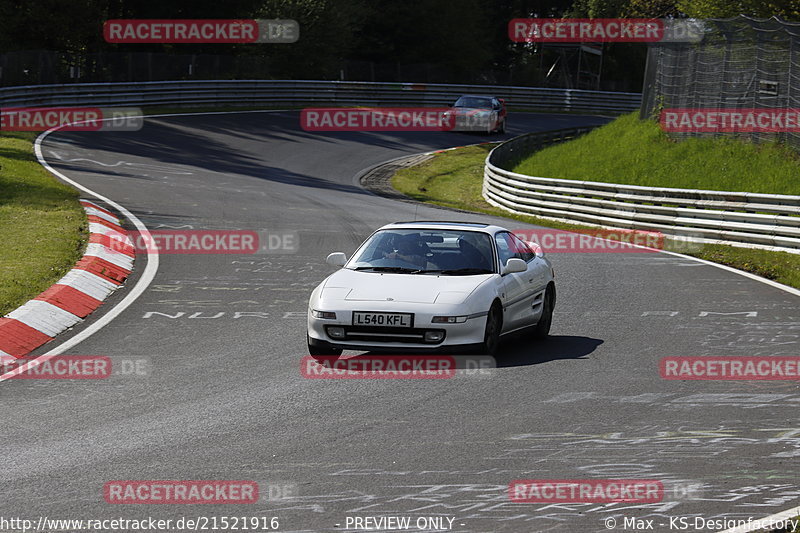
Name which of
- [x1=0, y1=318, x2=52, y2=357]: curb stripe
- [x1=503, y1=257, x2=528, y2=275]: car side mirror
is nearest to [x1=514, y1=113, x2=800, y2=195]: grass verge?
[x1=503, y1=257, x2=528, y2=275]: car side mirror

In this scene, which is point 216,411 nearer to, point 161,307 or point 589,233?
point 161,307

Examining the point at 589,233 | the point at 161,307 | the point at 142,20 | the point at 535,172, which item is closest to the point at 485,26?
the point at 142,20

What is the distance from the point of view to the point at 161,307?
13.3 meters

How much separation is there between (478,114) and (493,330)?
40.8m

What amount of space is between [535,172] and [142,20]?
98.0ft

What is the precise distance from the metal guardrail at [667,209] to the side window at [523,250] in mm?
9831

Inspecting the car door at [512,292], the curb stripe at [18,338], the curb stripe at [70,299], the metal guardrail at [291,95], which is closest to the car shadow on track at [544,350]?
the car door at [512,292]

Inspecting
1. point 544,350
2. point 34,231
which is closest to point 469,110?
point 34,231

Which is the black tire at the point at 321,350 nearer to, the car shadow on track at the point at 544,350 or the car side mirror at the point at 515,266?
the car shadow on track at the point at 544,350

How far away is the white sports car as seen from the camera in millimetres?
10250

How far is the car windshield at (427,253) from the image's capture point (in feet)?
37.1

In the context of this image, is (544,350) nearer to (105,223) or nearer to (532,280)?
(532,280)

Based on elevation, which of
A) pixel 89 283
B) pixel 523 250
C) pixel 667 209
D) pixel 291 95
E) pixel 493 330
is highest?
pixel 523 250

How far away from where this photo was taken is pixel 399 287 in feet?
35.0
